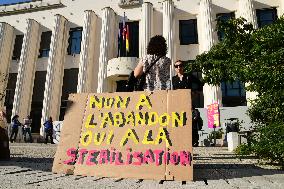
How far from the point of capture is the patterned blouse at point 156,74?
171 inches

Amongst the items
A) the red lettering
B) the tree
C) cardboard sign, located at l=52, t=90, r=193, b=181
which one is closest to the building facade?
the tree

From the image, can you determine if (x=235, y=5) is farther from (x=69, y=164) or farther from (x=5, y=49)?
(x=69, y=164)

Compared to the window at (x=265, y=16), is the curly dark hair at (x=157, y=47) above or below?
below

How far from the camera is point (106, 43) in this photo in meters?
24.6

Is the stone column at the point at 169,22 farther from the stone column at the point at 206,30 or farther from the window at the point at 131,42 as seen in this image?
the window at the point at 131,42

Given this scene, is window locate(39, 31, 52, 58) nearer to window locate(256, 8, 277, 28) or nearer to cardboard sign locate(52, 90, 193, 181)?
window locate(256, 8, 277, 28)

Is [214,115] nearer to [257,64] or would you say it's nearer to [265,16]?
[257,64]

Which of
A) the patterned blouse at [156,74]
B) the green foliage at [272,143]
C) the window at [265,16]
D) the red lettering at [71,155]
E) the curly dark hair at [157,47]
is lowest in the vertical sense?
the red lettering at [71,155]

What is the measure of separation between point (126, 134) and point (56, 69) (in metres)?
23.3

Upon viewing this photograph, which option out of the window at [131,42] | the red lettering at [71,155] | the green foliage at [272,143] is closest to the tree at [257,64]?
the green foliage at [272,143]

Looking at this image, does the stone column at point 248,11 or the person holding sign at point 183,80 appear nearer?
the person holding sign at point 183,80

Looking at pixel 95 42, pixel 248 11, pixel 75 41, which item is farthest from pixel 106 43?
pixel 248 11

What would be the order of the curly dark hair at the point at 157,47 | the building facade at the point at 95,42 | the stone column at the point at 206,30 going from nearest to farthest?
the curly dark hair at the point at 157,47
the stone column at the point at 206,30
the building facade at the point at 95,42

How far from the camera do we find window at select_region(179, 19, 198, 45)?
24.5m
